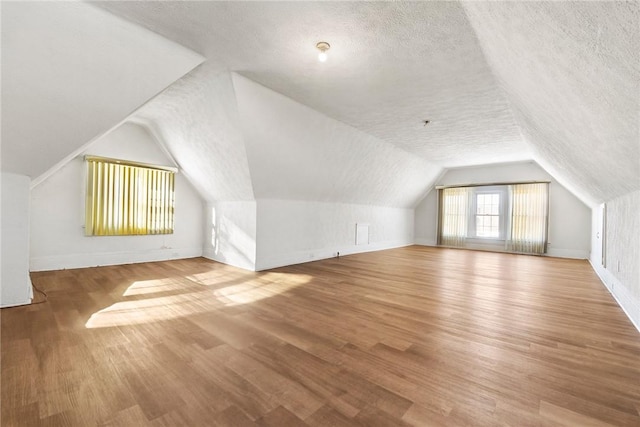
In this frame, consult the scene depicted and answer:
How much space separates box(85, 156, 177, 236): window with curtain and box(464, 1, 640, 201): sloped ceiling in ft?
19.4

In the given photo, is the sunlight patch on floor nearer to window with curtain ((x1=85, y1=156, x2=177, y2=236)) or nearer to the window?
window with curtain ((x1=85, y1=156, x2=177, y2=236))

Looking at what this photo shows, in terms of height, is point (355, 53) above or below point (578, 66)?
above

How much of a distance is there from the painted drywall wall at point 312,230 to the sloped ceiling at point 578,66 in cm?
412

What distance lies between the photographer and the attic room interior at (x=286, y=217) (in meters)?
1.54

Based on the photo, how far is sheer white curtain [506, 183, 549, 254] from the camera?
25.6ft

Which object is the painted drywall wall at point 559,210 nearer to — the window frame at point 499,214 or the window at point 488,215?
the window frame at point 499,214

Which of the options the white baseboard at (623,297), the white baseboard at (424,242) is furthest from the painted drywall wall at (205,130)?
the white baseboard at (424,242)

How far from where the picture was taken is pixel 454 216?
9.40 metres

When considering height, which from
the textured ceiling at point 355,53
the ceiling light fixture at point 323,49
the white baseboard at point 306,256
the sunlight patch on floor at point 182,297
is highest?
the textured ceiling at point 355,53

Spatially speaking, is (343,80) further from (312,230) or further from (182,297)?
(312,230)

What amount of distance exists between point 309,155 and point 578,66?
388cm

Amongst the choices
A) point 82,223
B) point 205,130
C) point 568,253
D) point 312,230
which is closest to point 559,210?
point 568,253

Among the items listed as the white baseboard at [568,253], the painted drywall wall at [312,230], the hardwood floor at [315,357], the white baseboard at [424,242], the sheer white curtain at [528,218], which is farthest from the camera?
the white baseboard at [424,242]

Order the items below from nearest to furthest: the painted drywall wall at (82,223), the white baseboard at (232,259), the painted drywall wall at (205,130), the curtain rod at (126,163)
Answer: the painted drywall wall at (205,130), the painted drywall wall at (82,223), the curtain rod at (126,163), the white baseboard at (232,259)
